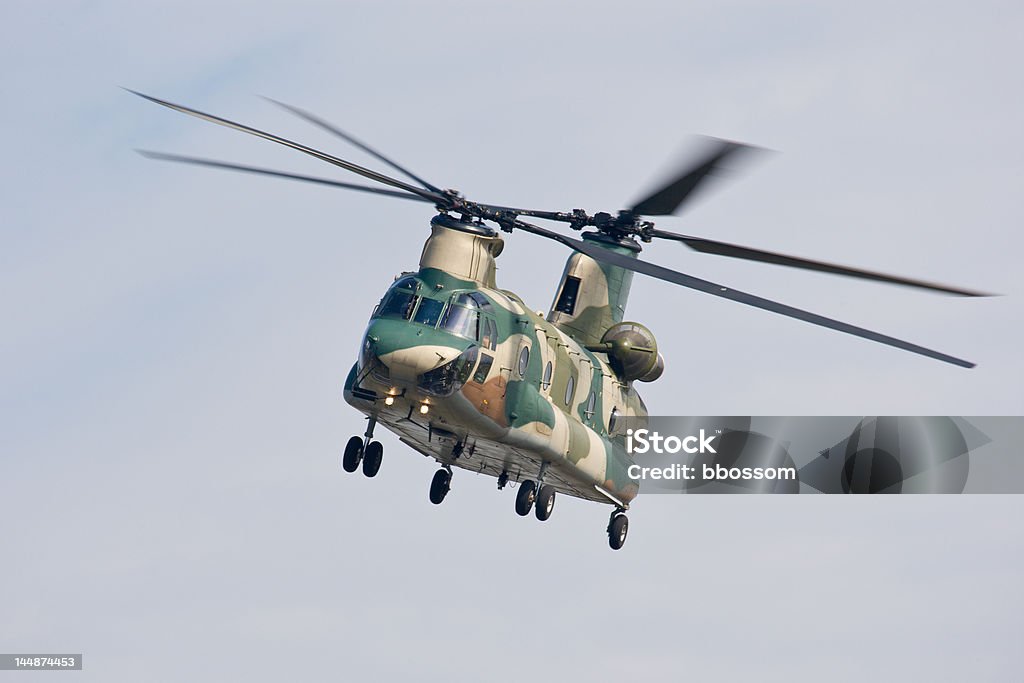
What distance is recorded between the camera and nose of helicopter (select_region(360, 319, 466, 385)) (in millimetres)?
35469

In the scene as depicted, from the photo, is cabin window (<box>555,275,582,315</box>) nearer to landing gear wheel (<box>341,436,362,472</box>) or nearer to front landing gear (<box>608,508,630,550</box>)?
front landing gear (<box>608,508,630,550</box>)

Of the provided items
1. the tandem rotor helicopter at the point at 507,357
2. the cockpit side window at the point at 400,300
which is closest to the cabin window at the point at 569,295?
the tandem rotor helicopter at the point at 507,357

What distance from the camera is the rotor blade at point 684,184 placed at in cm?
3766

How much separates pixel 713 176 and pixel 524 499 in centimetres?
889

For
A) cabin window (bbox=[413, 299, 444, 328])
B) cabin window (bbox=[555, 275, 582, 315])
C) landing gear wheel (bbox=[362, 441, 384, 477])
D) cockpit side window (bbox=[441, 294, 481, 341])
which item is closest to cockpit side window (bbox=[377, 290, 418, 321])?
cabin window (bbox=[413, 299, 444, 328])

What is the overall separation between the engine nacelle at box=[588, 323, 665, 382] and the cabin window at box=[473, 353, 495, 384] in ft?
26.5

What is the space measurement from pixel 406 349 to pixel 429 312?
4.34 ft

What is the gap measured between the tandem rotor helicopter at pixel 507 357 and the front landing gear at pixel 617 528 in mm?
51

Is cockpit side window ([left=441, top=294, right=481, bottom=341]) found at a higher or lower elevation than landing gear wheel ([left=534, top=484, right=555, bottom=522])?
higher

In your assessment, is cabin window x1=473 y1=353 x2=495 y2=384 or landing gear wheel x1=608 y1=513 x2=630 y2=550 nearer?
cabin window x1=473 y1=353 x2=495 y2=384

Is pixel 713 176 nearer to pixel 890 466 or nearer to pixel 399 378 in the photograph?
pixel 399 378

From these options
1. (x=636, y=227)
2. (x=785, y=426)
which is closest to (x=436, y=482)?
(x=636, y=227)

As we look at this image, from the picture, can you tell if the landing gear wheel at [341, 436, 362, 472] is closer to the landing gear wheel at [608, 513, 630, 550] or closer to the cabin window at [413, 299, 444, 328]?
the cabin window at [413, 299, 444, 328]

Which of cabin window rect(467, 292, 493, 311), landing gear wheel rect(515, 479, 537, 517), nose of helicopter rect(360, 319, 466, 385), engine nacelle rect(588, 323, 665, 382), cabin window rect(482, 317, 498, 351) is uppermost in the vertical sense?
engine nacelle rect(588, 323, 665, 382)
